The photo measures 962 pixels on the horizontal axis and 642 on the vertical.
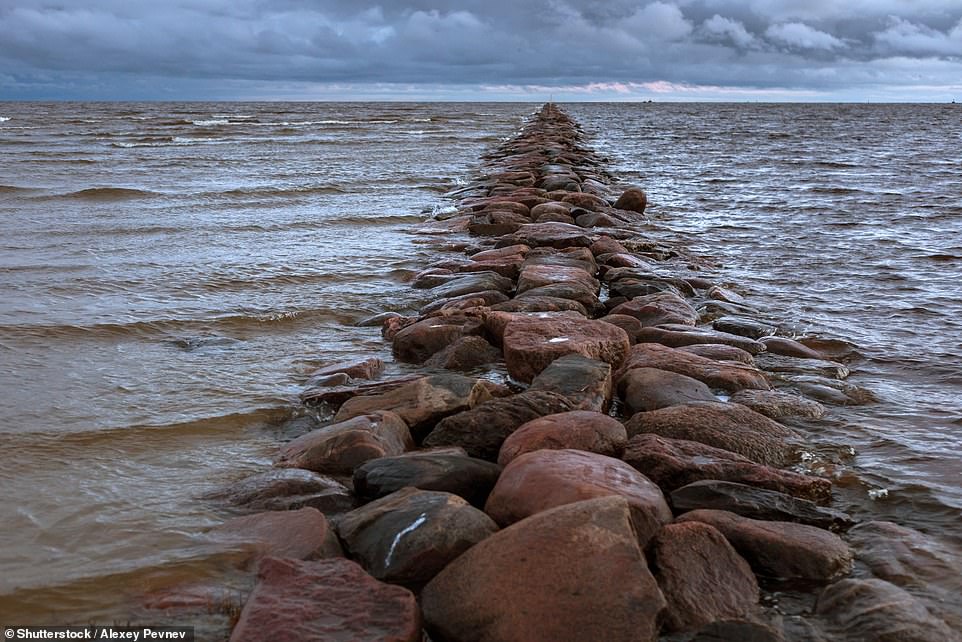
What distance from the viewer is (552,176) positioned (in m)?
11.8

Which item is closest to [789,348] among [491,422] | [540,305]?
[540,305]

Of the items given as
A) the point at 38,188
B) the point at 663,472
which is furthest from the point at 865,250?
the point at 38,188

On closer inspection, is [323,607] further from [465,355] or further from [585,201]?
[585,201]

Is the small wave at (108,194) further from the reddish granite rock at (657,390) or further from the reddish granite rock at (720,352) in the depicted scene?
the reddish granite rock at (657,390)

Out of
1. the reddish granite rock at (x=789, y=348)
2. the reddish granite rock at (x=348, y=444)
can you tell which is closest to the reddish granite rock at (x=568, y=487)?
→ the reddish granite rock at (x=348, y=444)

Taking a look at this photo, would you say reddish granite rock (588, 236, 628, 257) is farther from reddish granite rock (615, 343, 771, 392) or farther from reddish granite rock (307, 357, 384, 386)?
reddish granite rock (307, 357, 384, 386)

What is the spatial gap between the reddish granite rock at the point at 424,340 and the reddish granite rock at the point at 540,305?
371 millimetres

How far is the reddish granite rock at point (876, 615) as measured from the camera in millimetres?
2037

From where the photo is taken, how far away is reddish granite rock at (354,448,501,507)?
2.66m

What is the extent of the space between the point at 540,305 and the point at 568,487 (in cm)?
235

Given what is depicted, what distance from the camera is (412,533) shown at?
231cm

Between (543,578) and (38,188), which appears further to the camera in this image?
(38,188)

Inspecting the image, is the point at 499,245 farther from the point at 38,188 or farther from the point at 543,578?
the point at 38,188

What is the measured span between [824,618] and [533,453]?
938 millimetres
